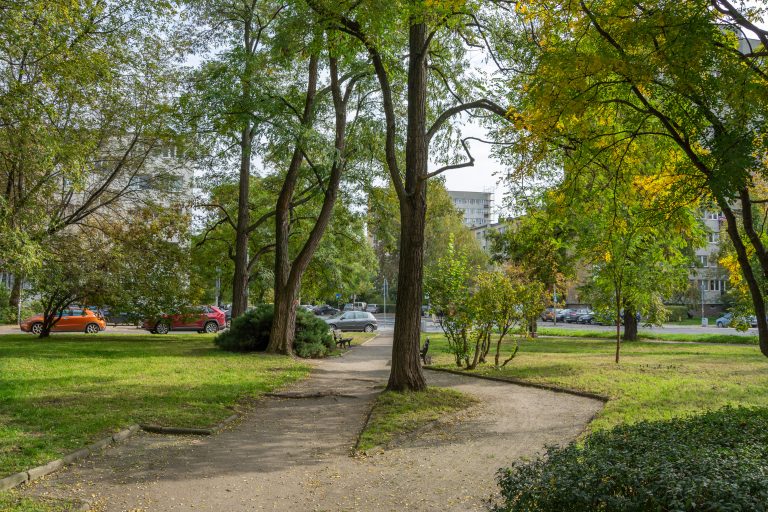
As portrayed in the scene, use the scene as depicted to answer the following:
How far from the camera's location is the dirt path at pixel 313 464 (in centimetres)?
598

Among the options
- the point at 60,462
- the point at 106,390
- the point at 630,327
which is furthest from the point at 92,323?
the point at 60,462

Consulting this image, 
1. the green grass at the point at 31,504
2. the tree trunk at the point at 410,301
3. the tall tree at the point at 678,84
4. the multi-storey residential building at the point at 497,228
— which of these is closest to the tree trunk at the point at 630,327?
the multi-storey residential building at the point at 497,228

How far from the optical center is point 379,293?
3278 inches

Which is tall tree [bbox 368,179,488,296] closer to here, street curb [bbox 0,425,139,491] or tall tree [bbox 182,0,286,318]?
tall tree [bbox 182,0,286,318]

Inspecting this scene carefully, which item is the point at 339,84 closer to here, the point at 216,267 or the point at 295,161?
the point at 295,161

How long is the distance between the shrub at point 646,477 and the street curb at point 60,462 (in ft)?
15.0

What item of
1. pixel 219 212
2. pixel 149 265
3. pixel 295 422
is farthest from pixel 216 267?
pixel 295 422

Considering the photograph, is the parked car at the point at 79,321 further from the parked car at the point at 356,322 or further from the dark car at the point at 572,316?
the dark car at the point at 572,316

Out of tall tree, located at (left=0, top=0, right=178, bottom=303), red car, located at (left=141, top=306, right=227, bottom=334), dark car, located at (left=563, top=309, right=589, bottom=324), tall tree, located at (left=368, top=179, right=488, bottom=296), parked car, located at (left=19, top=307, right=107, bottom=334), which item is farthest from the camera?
dark car, located at (left=563, top=309, right=589, bottom=324)

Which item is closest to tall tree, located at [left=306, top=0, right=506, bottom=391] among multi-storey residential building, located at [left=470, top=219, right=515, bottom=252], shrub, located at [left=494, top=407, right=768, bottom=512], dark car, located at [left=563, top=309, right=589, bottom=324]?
multi-storey residential building, located at [left=470, top=219, right=515, bottom=252]

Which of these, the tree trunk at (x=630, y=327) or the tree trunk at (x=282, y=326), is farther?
the tree trunk at (x=630, y=327)

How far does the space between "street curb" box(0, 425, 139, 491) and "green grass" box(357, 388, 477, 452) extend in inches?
121

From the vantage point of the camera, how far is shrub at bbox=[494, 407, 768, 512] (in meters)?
3.54

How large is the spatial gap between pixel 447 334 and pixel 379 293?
66.8 meters
